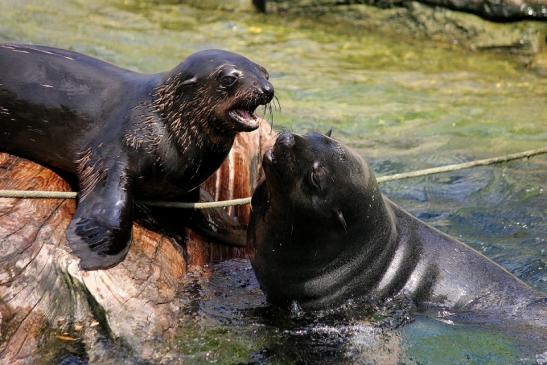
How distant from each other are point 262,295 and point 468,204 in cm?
317

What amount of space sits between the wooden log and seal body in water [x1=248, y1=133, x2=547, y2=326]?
0.70m

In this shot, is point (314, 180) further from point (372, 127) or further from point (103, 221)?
point (372, 127)

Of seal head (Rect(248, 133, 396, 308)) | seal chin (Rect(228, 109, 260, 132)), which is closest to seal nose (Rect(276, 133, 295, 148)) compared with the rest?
seal head (Rect(248, 133, 396, 308))

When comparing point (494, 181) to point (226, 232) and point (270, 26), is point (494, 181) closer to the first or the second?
point (226, 232)

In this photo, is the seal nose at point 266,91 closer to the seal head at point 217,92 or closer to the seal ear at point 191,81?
the seal head at point 217,92

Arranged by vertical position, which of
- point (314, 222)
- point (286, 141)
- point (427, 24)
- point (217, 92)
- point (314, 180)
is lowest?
point (427, 24)

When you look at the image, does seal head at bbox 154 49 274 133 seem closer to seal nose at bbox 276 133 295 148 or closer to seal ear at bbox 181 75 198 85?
seal ear at bbox 181 75 198 85

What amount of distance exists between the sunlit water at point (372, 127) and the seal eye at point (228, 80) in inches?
47.6

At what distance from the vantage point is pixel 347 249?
571cm

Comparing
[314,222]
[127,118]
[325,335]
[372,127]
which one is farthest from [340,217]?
[372,127]

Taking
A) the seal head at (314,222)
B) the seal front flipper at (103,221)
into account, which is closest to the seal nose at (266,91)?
the seal head at (314,222)

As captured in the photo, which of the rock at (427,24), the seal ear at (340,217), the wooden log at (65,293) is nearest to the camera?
the wooden log at (65,293)

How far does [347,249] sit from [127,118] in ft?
5.16

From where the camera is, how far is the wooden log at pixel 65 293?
4836 millimetres
